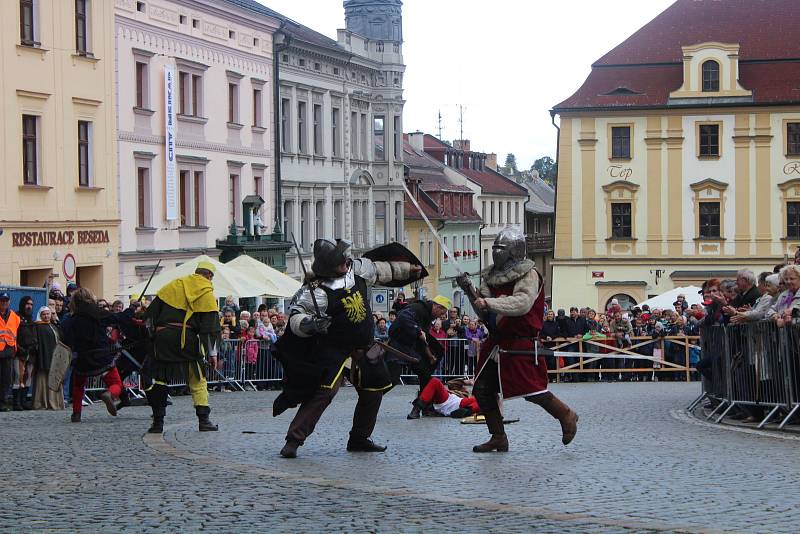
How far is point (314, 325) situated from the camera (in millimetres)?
12258

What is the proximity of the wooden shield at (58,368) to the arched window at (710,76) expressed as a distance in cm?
4331

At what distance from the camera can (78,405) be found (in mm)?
17469

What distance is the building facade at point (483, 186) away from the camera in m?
94.7

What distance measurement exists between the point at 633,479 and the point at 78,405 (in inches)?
342

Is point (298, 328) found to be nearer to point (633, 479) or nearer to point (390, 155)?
point (633, 479)

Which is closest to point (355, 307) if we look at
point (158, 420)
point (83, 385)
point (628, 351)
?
point (158, 420)

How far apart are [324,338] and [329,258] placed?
0.66 meters

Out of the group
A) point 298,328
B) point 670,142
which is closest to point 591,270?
point 670,142

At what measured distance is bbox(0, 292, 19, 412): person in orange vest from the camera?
2020 cm

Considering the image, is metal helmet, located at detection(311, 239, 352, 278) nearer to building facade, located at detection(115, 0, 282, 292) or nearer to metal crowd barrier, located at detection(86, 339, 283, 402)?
metal crowd barrier, located at detection(86, 339, 283, 402)

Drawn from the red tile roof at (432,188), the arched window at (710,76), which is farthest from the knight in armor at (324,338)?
the red tile roof at (432,188)

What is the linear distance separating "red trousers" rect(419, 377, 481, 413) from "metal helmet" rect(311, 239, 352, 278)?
5.13 metres

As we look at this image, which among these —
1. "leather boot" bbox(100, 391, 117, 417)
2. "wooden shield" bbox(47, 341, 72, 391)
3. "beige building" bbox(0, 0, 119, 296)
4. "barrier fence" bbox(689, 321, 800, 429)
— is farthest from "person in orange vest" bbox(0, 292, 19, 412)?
"beige building" bbox(0, 0, 119, 296)

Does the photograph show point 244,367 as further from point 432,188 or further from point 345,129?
point 432,188
